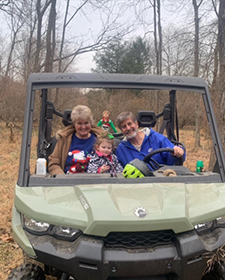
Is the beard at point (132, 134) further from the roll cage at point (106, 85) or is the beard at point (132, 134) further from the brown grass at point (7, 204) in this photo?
the brown grass at point (7, 204)

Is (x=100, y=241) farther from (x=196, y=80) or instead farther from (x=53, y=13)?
(x=53, y=13)

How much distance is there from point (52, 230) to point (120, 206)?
1.33ft

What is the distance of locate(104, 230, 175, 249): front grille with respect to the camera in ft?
5.69

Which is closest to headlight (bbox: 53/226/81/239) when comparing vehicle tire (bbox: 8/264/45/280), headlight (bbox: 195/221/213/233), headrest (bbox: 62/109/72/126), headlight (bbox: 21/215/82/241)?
headlight (bbox: 21/215/82/241)

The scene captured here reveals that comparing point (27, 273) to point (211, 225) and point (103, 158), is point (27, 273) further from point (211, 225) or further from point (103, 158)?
point (103, 158)

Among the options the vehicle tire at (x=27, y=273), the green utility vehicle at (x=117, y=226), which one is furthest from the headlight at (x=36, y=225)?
the vehicle tire at (x=27, y=273)

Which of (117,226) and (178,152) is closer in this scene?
(117,226)

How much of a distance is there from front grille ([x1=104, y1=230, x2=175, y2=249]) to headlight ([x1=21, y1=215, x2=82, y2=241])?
180mm

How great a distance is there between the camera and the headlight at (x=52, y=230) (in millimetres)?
1742

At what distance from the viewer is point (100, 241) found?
169cm

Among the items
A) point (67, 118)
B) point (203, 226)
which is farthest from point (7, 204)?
point (203, 226)

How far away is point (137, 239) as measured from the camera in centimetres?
175

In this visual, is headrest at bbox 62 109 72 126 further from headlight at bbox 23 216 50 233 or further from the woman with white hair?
headlight at bbox 23 216 50 233

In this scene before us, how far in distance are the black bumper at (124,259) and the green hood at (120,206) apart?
9 cm
